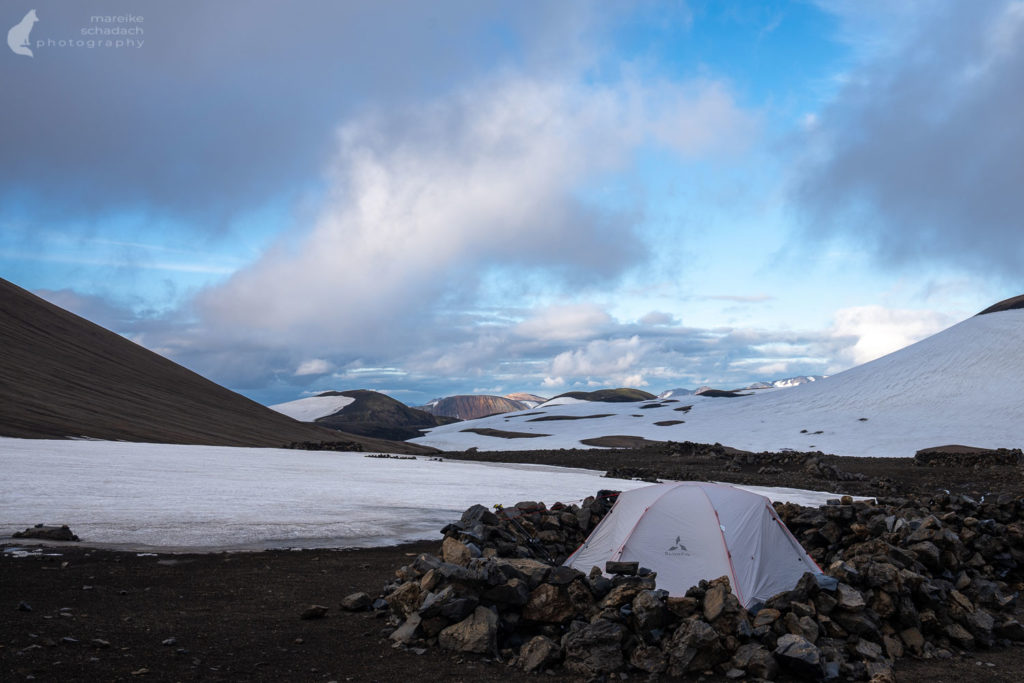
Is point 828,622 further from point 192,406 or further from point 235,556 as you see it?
point 192,406

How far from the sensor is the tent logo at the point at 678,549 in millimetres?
12072

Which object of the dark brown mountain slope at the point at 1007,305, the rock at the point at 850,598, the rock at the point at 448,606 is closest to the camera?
the rock at the point at 448,606

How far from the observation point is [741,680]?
351 inches

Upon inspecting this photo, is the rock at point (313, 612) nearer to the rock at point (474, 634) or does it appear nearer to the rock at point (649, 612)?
the rock at point (474, 634)

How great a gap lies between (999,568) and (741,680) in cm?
1120

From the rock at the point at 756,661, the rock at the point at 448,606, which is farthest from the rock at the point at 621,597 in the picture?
the rock at the point at 448,606

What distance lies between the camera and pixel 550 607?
10.1 metres

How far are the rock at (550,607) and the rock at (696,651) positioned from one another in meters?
1.65

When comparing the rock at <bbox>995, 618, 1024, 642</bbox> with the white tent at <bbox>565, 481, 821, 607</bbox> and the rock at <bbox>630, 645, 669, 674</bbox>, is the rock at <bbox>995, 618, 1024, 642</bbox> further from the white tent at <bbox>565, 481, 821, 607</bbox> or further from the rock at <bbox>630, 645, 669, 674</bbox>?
the rock at <bbox>630, 645, 669, 674</bbox>

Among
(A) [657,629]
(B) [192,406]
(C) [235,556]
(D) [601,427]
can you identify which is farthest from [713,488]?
(D) [601,427]

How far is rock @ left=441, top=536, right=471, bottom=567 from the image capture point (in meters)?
11.5

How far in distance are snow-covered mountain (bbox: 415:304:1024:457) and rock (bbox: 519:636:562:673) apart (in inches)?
2105

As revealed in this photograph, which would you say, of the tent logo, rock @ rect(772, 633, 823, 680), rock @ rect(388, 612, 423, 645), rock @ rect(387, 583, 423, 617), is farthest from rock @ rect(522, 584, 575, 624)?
rock @ rect(772, 633, 823, 680)

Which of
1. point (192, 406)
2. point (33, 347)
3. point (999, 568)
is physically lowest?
point (999, 568)
